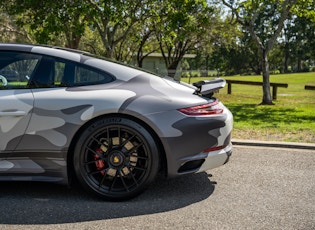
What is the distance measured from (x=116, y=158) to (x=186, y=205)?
0.80 meters

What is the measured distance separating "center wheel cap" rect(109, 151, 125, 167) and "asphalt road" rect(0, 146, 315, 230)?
38 centimetres

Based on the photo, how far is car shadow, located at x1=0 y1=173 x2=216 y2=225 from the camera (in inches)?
127

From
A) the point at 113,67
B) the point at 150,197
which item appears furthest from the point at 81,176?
the point at 113,67

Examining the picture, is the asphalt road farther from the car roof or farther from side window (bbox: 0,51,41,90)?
the car roof

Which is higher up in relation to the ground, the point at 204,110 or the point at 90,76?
the point at 90,76

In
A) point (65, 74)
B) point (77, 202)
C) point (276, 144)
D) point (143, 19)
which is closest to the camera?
point (77, 202)

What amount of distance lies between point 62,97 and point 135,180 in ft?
3.42

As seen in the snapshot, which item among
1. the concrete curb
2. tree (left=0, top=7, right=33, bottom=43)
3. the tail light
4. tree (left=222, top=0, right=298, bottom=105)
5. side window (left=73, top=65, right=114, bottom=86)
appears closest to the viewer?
the tail light

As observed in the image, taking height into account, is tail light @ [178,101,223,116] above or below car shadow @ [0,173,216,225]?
above

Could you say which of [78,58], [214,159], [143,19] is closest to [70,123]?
[78,58]

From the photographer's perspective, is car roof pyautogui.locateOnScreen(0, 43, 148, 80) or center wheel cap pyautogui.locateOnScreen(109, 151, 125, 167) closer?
center wheel cap pyautogui.locateOnScreen(109, 151, 125, 167)

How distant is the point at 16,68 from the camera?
3.70 m

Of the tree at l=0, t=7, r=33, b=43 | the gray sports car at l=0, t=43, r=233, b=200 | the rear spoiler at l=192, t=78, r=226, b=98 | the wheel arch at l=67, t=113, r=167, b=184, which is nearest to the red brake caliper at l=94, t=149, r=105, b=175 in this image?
the gray sports car at l=0, t=43, r=233, b=200

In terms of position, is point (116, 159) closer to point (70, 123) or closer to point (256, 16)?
point (70, 123)
